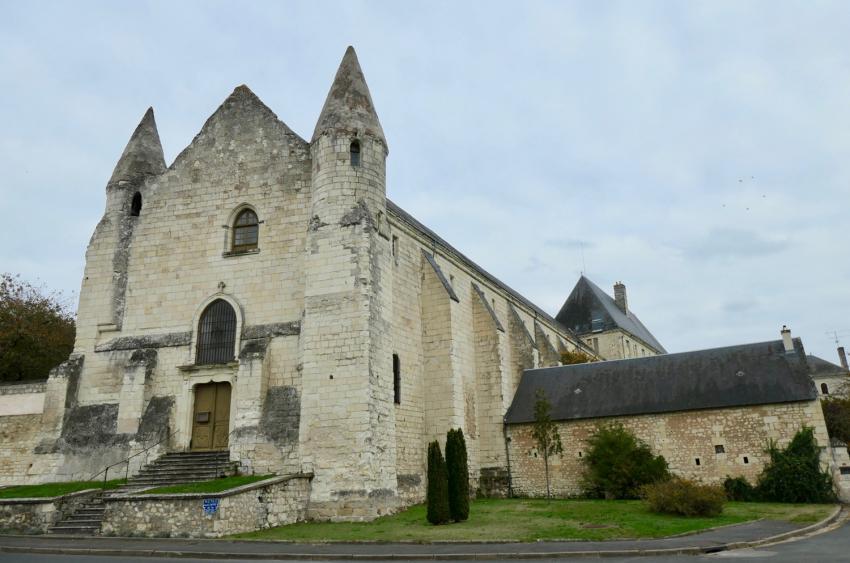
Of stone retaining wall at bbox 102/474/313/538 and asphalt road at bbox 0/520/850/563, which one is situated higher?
stone retaining wall at bbox 102/474/313/538

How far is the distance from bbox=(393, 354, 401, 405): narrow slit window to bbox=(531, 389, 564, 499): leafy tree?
5.09 meters

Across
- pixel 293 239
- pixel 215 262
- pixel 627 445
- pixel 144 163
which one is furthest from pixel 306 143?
pixel 627 445

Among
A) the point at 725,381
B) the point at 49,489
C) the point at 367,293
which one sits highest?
the point at 367,293

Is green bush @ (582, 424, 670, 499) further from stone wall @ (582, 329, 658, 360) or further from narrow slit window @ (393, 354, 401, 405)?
stone wall @ (582, 329, 658, 360)

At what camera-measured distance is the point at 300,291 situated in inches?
819

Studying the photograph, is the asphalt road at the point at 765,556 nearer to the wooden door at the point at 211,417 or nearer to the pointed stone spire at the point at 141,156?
the wooden door at the point at 211,417

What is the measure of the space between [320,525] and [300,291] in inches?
288

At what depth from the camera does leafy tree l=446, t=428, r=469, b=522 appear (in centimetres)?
1644

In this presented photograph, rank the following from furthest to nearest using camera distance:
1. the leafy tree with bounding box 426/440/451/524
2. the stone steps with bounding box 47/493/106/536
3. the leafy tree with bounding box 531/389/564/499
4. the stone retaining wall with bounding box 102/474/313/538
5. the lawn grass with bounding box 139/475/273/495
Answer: the leafy tree with bounding box 531/389/564/499 < the leafy tree with bounding box 426/440/451/524 < the stone steps with bounding box 47/493/106/536 < the lawn grass with bounding box 139/475/273/495 < the stone retaining wall with bounding box 102/474/313/538

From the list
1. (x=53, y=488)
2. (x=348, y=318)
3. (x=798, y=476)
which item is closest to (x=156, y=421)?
(x=53, y=488)

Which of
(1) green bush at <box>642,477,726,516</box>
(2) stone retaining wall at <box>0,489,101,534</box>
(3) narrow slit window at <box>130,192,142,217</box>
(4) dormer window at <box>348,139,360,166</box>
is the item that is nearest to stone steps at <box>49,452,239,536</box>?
(2) stone retaining wall at <box>0,489,101,534</box>

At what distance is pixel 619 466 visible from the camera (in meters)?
21.9

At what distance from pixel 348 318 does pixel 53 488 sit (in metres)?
9.34

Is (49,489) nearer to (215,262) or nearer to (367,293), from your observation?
(215,262)
